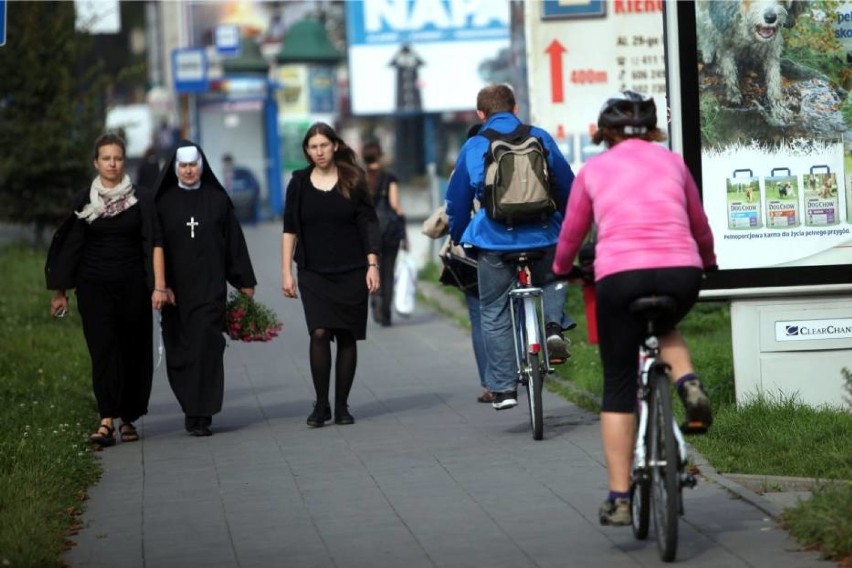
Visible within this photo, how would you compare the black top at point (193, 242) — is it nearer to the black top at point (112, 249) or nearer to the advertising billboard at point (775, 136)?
the black top at point (112, 249)

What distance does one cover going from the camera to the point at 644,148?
6.51 meters

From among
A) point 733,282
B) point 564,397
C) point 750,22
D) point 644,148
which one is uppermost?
point 750,22

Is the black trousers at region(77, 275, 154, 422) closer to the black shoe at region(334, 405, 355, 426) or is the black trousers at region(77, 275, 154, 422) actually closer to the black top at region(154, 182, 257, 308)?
the black top at region(154, 182, 257, 308)

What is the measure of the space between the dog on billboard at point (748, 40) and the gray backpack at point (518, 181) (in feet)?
3.31

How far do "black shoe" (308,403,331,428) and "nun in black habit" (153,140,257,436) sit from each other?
551 millimetres

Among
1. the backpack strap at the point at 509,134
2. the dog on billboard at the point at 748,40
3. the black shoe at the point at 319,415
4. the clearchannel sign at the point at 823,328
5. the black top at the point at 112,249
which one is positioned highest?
the dog on billboard at the point at 748,40

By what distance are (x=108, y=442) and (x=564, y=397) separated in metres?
2.91

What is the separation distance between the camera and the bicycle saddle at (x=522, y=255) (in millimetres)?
9516

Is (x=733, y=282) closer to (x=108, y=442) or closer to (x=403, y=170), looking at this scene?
(x=108, y=442)

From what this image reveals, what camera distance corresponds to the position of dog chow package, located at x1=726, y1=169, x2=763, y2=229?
9312mm

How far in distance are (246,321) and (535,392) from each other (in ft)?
6.39

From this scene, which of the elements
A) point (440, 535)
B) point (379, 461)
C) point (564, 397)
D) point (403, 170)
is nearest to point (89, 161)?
point (403, 170)

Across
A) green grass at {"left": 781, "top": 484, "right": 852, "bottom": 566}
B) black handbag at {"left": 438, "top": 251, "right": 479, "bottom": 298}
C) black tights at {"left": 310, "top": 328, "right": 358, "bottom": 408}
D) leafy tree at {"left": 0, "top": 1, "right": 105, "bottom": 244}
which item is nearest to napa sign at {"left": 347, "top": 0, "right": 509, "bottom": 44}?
leafy tree at {"left": 0, "top": 1, "right": 105, "bottom": 244}

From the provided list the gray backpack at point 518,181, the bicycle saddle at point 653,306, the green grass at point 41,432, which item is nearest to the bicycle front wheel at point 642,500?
the bicycle saddle at point 653,306
